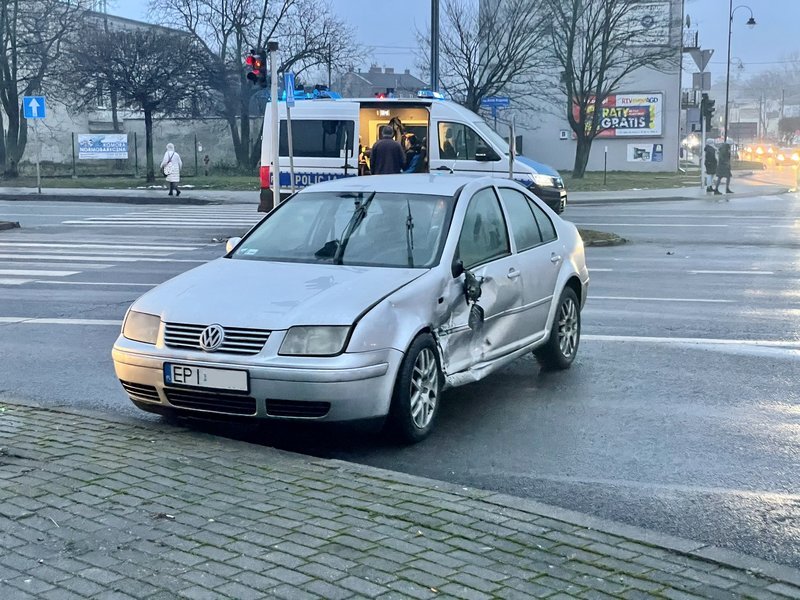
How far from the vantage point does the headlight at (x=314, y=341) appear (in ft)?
19.0

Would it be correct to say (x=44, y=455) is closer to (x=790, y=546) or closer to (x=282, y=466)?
(x=282, y=466)

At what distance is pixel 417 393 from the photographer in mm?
6207

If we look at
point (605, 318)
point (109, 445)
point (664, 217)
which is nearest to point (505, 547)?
point (109, 445)

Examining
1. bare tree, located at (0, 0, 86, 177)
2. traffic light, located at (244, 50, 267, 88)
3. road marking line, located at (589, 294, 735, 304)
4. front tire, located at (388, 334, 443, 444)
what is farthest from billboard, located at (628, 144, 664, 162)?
front tire, located at (388, 334, 443, 444)

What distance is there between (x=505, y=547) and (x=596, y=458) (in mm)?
1876

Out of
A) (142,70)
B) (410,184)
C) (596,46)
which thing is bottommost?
(410,184)

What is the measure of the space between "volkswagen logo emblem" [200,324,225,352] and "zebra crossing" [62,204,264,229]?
15.9 meters

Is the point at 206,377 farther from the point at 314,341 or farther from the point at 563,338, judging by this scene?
the point at 563,338

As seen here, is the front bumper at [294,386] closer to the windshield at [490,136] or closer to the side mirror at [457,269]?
the side mirror at [457,269]

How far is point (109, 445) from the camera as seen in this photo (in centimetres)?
578

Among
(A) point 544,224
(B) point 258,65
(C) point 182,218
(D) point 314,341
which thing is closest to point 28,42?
(C) point 182,218

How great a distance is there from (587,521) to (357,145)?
15581mm

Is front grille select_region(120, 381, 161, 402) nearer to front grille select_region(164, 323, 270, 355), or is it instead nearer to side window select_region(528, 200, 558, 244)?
front grille select_region(164, 323, 270, 355)

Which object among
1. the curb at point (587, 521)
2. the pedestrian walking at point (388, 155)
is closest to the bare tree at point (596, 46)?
the pedestrian walking at point (388, 155)
